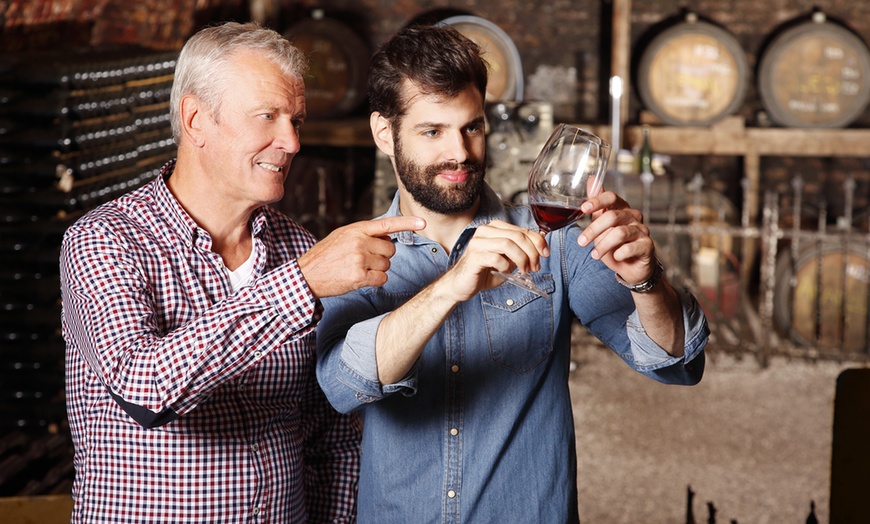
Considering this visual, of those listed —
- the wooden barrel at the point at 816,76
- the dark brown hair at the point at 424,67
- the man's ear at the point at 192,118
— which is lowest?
the wooden barrel at the point at 816,76

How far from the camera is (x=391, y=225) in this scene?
123 centimetres

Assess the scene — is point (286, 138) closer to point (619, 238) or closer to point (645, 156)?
A: point (619, 238)

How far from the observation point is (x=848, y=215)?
16.4ft

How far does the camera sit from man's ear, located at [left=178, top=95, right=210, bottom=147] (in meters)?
1.48

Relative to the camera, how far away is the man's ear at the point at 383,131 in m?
1.51

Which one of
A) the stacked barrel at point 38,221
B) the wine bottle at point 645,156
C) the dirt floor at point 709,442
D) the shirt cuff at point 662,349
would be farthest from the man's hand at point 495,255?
the wine bottle at point 645,156

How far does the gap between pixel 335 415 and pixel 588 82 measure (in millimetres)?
5240

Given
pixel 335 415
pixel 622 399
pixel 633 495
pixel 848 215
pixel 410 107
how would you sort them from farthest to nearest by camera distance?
pixel 848 215
pixel 622 399
pixel 633 495
pixel 335 415
pixel 410 107

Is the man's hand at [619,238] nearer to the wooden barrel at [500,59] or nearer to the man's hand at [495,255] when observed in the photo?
the man's hand at [495,255]

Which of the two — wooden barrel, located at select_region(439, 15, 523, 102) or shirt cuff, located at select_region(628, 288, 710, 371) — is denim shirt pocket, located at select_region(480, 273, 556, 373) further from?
wooden barrel, located at select_region(439, 15, 523, 102)

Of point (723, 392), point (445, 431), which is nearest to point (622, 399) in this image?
point (723, 392)

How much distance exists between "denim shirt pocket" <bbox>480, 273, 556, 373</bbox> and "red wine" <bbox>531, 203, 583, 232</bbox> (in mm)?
189

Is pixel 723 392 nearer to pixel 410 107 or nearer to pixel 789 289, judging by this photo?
pixel 789 289

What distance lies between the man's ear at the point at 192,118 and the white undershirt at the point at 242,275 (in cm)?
21
